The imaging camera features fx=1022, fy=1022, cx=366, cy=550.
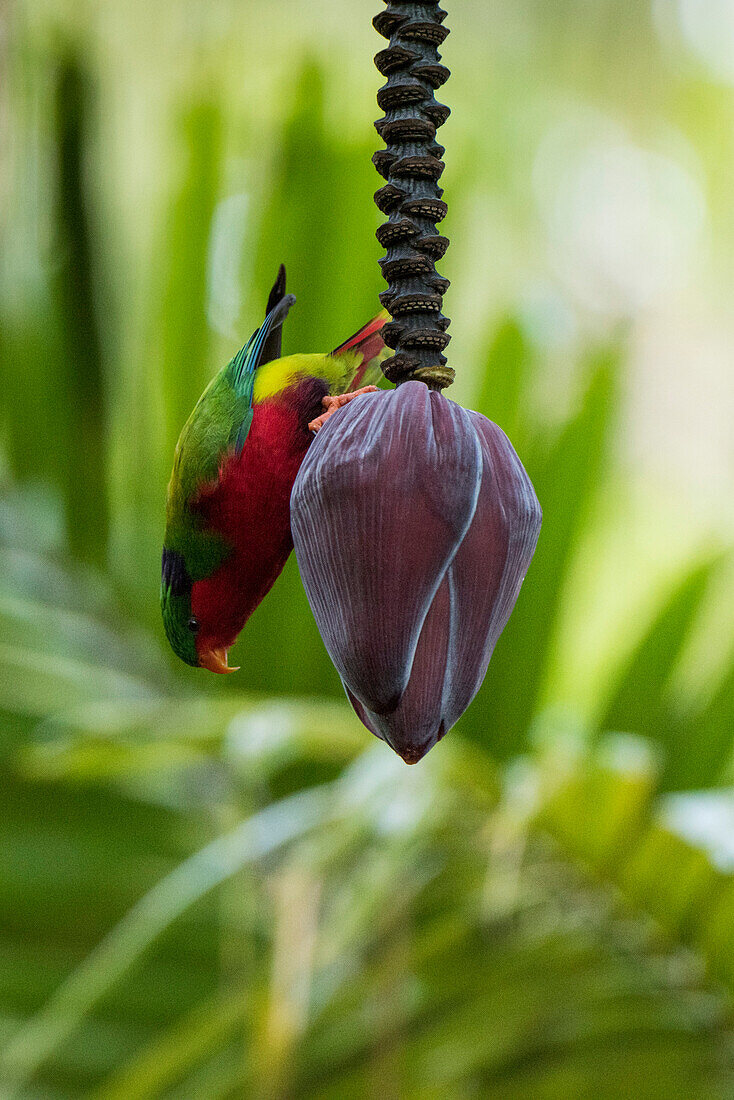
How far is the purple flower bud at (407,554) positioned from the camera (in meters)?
0.15

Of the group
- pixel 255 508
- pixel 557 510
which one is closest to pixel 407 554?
pixel 255 508

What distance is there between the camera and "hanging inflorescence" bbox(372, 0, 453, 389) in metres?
0.13

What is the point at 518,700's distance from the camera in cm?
76

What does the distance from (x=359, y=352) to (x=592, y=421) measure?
0.55 m

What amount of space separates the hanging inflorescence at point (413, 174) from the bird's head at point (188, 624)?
0.06 metres

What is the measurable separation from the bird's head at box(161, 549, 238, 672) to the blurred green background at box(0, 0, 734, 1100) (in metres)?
0.19

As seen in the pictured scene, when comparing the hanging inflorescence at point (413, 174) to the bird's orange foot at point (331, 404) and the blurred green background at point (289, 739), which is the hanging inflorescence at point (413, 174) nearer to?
the bird's orange foot at point (331, 404)

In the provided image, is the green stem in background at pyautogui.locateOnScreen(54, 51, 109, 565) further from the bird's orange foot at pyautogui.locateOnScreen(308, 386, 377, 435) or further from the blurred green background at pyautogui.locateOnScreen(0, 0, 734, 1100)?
the bird's orange foot at pyautogui.locateOnScreen(308, 386, 377, 435)

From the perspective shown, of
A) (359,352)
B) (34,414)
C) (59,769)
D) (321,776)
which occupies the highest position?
(359,352)

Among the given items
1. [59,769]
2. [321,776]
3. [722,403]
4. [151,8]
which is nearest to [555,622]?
[321,776]

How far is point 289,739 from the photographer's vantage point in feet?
1.79

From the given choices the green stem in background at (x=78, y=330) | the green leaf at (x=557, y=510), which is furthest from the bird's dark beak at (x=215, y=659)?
the green leaf at (x=557, y=510)

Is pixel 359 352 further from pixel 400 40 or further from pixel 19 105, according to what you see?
pixel 19 105

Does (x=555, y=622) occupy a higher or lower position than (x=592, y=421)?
lower
